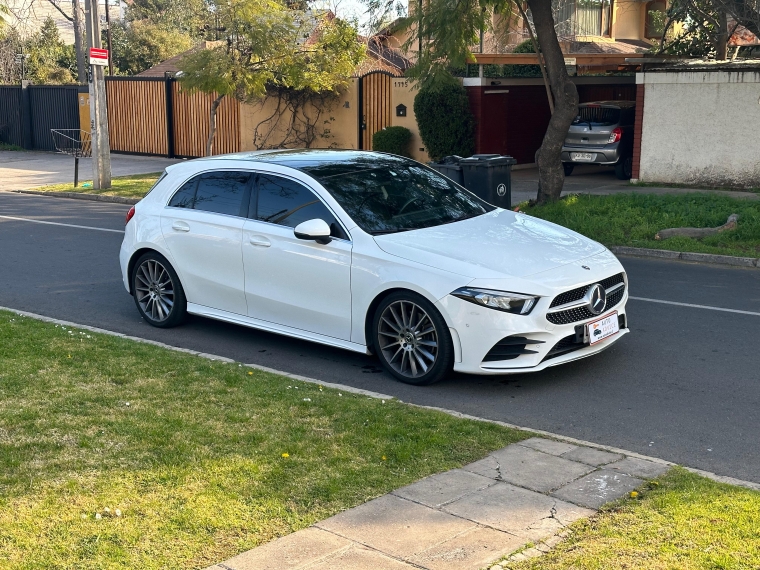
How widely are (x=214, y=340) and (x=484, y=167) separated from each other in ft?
19.9

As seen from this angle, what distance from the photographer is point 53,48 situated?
48.2 metres

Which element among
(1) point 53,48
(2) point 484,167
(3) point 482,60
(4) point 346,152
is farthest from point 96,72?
(1) point 53,48

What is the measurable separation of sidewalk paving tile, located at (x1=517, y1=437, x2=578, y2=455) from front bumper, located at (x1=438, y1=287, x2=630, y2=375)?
1.10 metres

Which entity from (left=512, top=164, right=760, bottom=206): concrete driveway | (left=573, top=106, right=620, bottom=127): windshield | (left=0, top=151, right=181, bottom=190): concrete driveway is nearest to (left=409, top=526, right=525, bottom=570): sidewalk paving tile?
(left=512, top=164, right=760, bottom=206): concrete driveway

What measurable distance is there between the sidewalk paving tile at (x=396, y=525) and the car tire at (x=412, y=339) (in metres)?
2.22

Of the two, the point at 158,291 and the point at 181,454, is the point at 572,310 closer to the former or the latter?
the point at 181,454

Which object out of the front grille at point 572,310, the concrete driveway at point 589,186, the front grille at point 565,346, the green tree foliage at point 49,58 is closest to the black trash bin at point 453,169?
the concrete driveway at point 589,186

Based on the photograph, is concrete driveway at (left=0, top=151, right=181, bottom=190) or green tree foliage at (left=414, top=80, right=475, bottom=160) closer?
green tree foliage at (left=414, top=80, right=475, bottom=160)

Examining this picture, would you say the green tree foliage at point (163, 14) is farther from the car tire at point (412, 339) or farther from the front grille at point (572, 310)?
the front grille at point (572, 310)

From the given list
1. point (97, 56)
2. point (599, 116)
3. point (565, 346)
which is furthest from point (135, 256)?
point (599, 116)

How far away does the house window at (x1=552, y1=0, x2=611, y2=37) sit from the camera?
29312 mm

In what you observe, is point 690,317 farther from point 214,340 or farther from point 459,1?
point 459,1

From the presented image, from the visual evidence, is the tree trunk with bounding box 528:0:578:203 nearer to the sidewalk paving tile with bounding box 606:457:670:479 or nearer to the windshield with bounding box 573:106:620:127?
the windshield with bounding box 573:106:620:127

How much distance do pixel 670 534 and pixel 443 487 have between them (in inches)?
45.0
